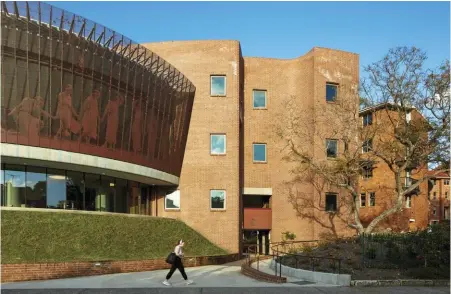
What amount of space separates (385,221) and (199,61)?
1946 centimetres

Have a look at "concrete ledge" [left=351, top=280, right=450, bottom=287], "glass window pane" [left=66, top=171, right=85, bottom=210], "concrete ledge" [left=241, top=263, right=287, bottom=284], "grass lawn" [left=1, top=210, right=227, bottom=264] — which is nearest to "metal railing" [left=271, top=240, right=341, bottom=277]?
"concrete ledge" [left=241, top=263, right=287, bottom=284]

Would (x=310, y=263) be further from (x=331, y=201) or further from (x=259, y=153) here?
(x=259, y=153)

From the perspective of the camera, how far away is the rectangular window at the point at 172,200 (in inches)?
1380

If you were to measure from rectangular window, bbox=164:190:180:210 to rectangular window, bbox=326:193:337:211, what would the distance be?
10910 mm

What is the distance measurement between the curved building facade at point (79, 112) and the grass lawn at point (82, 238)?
266cm

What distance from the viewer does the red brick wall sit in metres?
18.0

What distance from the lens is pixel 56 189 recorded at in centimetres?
2739

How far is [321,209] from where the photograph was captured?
35938mm

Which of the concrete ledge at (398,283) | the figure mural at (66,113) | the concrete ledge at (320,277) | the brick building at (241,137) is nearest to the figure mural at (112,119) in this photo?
the figure mural at (66,113)

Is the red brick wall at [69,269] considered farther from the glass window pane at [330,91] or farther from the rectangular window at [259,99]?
the glass window pane at [330,91]

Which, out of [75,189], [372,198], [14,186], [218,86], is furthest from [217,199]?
[372,198]

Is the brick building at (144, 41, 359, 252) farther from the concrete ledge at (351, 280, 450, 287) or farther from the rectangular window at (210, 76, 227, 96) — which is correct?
the concrete ledge at (351, 280, 450, 287)

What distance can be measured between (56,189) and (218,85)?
45.7 feet

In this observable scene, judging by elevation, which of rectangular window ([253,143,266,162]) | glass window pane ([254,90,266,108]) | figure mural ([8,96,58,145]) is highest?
glass window pane ([254,90,266,108])
